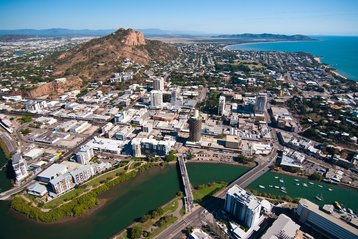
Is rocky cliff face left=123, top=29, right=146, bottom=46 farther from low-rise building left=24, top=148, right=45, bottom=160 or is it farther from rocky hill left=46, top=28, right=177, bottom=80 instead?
low-rise building left=24, top=148, right=45, bottom=160

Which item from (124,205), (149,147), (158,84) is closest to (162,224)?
(124,205)

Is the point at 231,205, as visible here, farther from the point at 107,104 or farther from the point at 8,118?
the point at 8,118

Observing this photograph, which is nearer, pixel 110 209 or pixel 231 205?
pixel 231 205

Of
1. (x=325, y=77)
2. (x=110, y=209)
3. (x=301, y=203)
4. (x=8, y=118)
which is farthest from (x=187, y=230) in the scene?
(x=325, y=77)

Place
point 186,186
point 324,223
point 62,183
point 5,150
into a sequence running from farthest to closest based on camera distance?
point 5,150 → point 186,186 → point 62,183 → point 324,223

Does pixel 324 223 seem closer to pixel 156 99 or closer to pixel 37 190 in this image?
pixel 37 190
